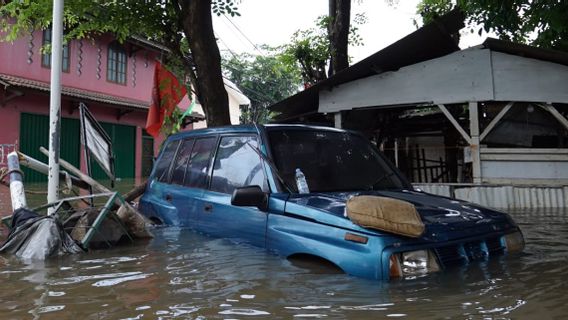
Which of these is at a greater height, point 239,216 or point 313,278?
point 239,216

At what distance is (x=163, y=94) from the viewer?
10422 millimetres

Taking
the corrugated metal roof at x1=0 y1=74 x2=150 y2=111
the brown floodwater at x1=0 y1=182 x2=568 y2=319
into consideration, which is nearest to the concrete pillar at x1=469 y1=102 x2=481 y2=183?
the brown floodwater at x1=0 y1=182 x2=568 y2=319

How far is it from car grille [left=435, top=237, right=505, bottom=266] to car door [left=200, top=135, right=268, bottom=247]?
1453 mm

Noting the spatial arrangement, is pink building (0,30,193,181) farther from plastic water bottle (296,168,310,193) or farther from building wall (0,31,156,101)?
plastic water bottle (296,168,310,193)

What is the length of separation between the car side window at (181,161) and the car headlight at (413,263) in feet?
9.74

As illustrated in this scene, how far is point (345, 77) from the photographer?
35.0ft

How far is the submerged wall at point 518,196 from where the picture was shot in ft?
29.5

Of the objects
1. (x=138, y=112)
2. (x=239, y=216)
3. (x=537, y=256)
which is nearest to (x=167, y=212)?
(x=239, y=216)

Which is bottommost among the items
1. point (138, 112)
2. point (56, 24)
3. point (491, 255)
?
point (491, 255)

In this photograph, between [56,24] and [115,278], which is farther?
[56,24]

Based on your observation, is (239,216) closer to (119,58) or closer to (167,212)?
(167,212)

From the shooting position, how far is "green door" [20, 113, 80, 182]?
1606 cm

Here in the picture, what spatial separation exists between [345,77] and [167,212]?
6559 millimetres

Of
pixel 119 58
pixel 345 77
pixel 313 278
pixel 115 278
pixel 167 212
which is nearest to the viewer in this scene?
pixel 313 278
